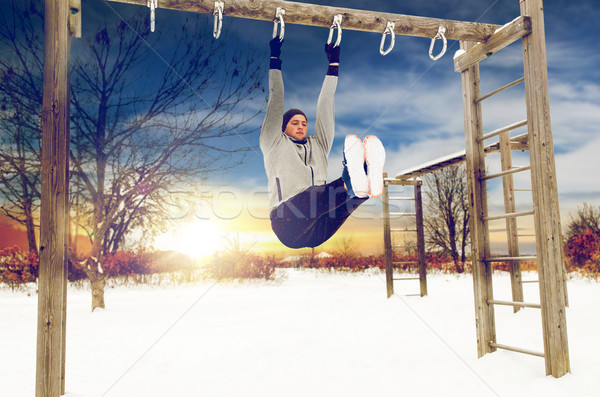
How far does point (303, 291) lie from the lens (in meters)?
8.70

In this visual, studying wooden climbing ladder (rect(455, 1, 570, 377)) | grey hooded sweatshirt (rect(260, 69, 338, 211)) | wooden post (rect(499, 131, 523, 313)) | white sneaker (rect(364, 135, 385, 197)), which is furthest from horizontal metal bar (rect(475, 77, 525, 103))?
wooden post (rect(499, 131, 523, 313))

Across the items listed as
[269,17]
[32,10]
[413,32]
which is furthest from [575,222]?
[32,10]

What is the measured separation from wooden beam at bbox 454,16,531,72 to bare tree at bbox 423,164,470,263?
A: 9321mm

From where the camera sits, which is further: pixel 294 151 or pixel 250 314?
pixel 250 314

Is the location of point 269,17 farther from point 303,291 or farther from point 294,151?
point 303,291

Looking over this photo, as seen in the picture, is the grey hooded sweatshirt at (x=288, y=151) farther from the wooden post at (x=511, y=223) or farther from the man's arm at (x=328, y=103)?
the wooden post at (x=511, y=223)

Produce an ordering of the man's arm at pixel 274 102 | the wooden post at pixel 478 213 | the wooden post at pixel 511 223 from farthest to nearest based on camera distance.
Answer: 1. the wooden post at pixel 511 223
2. the wooden post at pixel 478 213
3. the man's arm at pixel 274 102

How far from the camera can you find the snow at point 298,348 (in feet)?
11.0

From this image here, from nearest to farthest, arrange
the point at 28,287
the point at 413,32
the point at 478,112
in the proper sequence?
the point at 413,32 < the point at 478,112 < the point at 28,287

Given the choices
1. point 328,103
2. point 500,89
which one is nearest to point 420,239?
point 500,89

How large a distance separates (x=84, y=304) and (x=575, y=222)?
14973 mm

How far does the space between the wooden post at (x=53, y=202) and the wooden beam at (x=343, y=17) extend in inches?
22.1

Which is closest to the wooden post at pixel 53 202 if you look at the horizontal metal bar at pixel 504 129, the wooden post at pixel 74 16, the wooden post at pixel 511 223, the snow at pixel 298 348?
the wooden post at pixel 74 16

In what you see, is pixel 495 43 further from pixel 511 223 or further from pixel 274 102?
pixel 511 223
